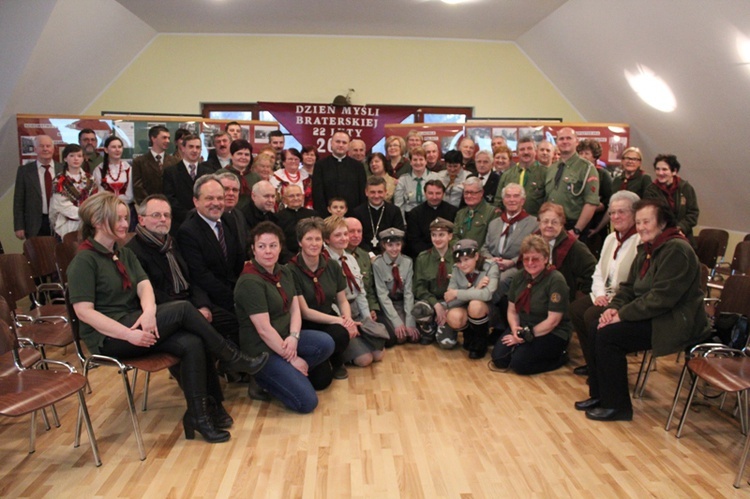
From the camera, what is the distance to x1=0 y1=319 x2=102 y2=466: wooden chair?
2.41 metres

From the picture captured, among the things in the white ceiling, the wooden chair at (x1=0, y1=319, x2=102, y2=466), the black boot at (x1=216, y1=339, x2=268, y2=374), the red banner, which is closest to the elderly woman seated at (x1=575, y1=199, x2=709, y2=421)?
A: the black boot at (x1=216, y1=339, x2=268, y2=374)

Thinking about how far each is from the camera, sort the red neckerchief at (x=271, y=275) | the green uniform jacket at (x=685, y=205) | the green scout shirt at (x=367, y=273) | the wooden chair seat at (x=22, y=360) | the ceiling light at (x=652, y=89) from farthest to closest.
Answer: the ceiling light at (x=652, y=89) < the green uniform jacket at (x=685, y=205) < the green scout shirt at (x=367, y=273) < the red neckerchief at (x=271, y=275) < the wooden chair seat at (x=22, y=360)

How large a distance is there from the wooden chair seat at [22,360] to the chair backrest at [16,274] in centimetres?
79

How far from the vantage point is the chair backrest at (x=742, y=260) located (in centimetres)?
475

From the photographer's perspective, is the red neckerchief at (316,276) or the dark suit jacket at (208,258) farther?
the red neckerchief at (316,276)

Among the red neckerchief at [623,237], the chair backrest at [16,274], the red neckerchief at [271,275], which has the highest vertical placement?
the red neckerchief at [623,237]

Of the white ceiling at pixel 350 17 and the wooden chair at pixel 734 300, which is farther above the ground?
the white ceiling at pixel 350 17

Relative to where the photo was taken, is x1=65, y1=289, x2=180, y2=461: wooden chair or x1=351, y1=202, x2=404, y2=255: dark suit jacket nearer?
x1=65, y1=289, x2=180, y2=461: wooden chair

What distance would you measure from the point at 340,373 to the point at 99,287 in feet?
5.88

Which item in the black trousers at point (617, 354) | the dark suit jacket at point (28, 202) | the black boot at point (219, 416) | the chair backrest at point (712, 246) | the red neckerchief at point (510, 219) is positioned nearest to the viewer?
the black boot at point (219, 416)

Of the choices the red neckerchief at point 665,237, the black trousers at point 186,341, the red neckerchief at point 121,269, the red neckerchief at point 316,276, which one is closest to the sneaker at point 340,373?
the red neckerchief at point 316,276

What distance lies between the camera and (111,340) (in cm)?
291

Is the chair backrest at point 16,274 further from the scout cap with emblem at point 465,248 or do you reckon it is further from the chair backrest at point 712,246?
the chair backrest at point 712,246

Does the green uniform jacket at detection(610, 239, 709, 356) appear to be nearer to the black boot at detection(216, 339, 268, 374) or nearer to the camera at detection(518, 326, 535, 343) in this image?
the camera at detection(518, 326, 535, 343)
